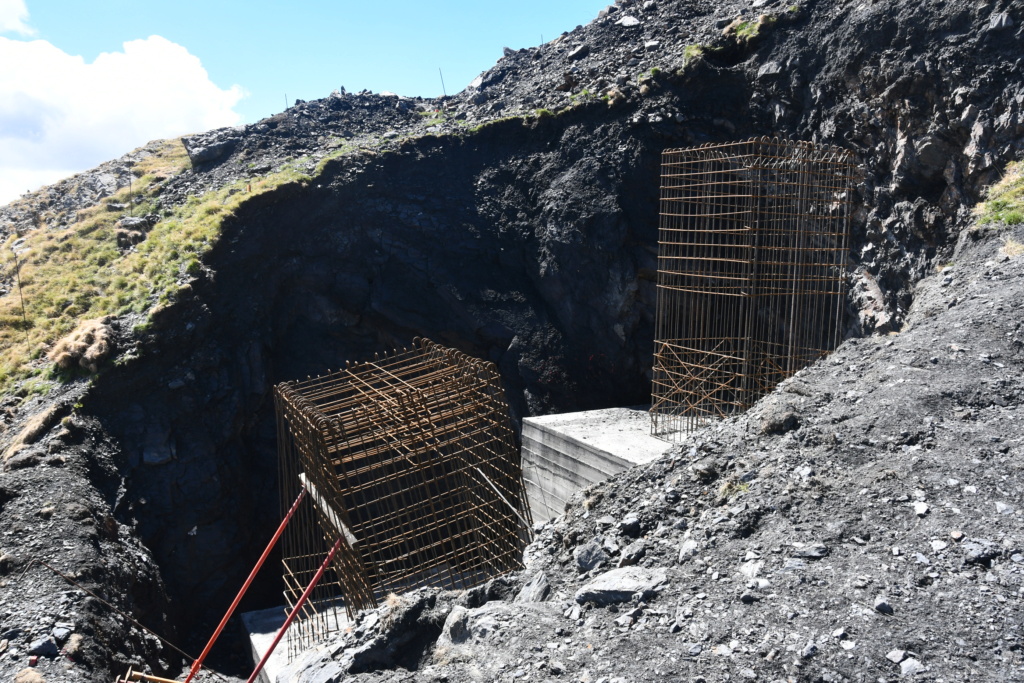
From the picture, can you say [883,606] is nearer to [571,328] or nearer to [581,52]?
[571,328]

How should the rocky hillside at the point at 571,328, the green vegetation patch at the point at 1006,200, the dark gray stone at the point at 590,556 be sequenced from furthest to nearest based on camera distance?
the green vegetation patch at the point at 1006,200
the dark gray stone at the point at 590,556
the rocky hillside at the point at 571,328

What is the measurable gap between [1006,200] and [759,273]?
9.93 feet

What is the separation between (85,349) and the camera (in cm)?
1263

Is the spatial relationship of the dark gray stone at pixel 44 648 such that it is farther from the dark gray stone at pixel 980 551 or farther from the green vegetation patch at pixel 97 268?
the dark gray stone at pixel 980 551

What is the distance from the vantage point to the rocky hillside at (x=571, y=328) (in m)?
4.25

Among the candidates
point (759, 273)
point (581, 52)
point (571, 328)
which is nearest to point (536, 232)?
point (571, 328)

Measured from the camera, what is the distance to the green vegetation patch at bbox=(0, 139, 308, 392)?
545 inches

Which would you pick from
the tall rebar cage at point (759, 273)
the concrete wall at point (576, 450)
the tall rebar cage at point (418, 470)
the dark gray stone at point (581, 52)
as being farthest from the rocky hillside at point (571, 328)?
the concrete wall at point (576, 450)

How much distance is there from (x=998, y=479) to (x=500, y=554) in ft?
15.8

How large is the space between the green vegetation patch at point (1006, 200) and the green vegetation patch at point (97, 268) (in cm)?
1294

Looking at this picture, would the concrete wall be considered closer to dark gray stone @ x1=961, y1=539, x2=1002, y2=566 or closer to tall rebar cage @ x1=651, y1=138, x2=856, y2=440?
tall rebar cage @ x1=651, y1=138, x2=856, y2=440

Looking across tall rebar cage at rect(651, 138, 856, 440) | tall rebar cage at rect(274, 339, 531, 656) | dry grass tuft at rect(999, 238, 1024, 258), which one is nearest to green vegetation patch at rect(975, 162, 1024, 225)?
dry grass tuft at rect(999, 238, 1024, 258)

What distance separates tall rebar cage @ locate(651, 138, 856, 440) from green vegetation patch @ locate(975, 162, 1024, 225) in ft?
5.37

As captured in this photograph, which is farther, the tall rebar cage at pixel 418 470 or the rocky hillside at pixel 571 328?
the tall rebar cage at pixel 418 470
